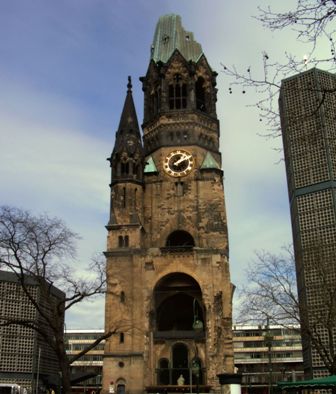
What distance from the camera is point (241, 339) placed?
109062 millimetres

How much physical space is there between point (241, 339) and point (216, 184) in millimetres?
57534

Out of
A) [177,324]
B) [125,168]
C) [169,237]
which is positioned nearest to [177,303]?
[177,324]

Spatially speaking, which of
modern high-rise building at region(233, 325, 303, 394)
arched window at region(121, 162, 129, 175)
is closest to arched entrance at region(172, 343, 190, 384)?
arched window at region(121, 162, 129, 175)

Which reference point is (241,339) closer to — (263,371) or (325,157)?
(263,371)

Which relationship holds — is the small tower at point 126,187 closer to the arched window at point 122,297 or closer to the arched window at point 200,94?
the arched window at point 122,297

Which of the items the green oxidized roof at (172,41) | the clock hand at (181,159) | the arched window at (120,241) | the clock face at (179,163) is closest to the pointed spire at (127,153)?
the clock face at (179,163)

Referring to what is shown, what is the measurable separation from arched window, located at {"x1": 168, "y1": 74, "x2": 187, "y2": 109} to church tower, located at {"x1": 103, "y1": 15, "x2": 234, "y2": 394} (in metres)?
0.12

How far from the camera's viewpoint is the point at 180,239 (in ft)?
199

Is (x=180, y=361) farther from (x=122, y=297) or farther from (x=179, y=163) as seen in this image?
(x=179, y=163)

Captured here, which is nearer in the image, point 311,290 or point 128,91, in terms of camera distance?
point 311,290

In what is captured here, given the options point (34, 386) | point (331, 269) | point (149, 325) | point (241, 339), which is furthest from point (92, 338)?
point (331, 269)

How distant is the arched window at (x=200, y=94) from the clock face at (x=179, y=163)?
25.7 feet

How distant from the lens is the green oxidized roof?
6875 centimetres

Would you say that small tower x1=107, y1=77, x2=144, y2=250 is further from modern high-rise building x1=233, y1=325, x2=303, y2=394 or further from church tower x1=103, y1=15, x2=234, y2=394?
modern high-rise building x1=233, y1=325, x2=303, y2=394
